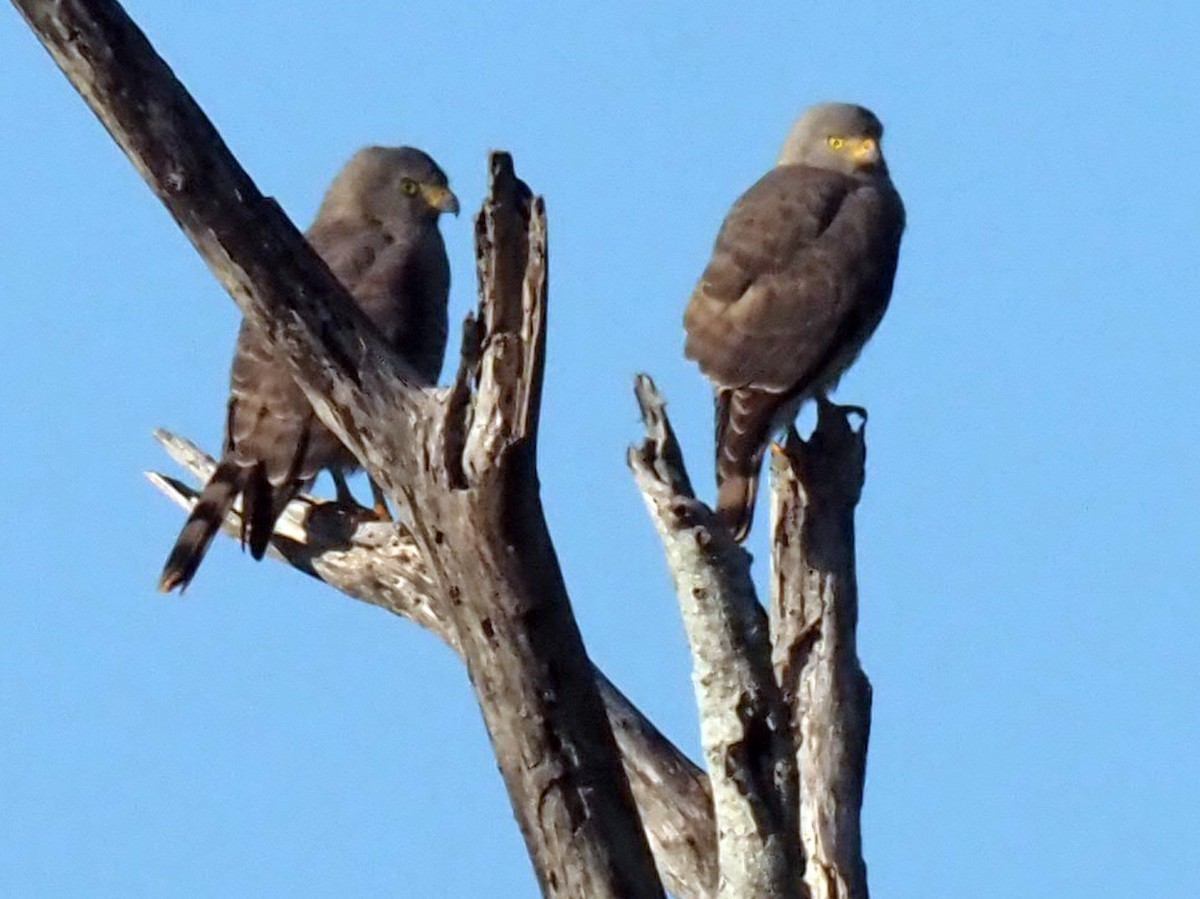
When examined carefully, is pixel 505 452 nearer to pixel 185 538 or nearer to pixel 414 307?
pixel 185 538

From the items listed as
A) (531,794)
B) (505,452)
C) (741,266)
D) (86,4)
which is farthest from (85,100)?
(741,266)

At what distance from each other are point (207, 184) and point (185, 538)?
8.91ft

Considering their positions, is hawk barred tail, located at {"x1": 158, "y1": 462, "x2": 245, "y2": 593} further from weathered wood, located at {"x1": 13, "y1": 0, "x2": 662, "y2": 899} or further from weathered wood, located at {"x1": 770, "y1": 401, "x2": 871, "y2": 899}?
weathered wood, located at {"x1": 13, "y1": 0, "x2": 662, "y2": 899}

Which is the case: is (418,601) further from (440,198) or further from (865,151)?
(865,151)

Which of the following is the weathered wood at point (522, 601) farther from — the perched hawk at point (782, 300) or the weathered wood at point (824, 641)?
the perched hawk at point (782, 300)

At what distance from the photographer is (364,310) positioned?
7.01 metres

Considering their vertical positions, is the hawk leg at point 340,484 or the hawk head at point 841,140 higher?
the hawk head at point 841,140

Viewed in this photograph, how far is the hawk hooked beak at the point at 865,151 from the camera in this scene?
9.70 meters

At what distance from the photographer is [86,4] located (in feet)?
18.0

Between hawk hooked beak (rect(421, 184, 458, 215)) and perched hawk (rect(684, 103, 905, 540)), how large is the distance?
4.68 ft

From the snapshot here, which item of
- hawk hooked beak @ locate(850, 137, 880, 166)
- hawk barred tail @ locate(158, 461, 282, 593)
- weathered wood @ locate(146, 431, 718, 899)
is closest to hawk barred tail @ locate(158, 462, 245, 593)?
hawk barred tail @ locate(158, 461, 282, 593)

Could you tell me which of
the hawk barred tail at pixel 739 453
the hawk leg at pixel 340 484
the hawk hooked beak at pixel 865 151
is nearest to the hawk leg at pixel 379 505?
the hawk leg at pixel 340 484

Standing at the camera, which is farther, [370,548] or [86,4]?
[370,548]

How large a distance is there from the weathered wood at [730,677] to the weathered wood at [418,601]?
58 centimetres
